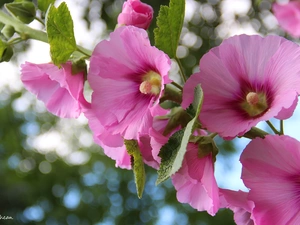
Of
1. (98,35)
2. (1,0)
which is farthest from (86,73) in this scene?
(1,0)

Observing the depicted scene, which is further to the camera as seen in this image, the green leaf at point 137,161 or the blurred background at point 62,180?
the blurred background at point 62,180

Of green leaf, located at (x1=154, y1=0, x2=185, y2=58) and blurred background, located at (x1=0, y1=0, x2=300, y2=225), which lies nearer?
green leaf, located at (x1=154, y1=0, x2=185, y2=58)

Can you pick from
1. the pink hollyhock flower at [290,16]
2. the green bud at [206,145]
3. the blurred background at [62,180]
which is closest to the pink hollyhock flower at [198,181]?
the green bud at [206,145]

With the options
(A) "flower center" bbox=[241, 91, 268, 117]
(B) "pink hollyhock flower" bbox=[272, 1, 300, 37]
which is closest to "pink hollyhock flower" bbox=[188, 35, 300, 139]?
(A) "flower center" bbox=[241, 91, 268, 117]

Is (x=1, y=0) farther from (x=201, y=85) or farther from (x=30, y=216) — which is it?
(x=201, y=85)

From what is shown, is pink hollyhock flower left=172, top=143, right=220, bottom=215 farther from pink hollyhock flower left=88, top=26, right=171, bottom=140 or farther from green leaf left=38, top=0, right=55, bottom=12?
green leaf left=38, top=0, right=55, bottom=12

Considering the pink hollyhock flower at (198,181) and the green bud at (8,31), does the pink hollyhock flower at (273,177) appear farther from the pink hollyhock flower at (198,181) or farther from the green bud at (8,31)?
the green bud at (8,31)

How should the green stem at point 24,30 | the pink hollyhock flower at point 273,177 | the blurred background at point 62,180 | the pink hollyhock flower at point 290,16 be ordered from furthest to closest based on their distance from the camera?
the blurred background at point 62,180
the green stem at point 24,30
the pink hollyhock flower at point 273,177
the pink hollyhock flower at point 290,16
